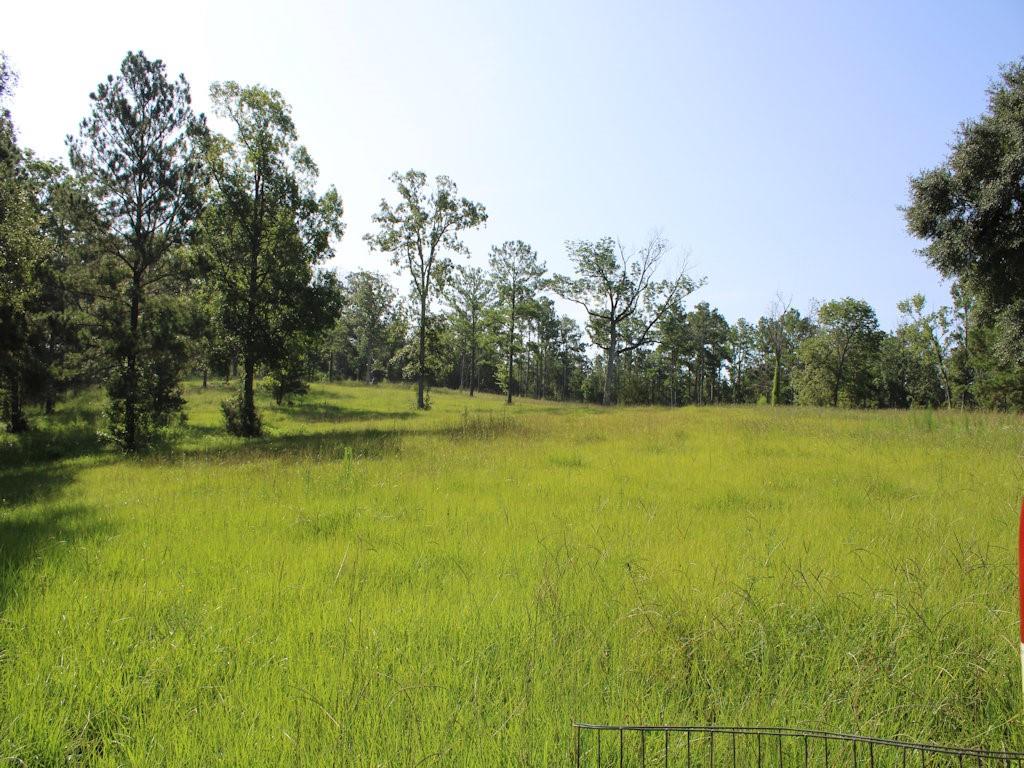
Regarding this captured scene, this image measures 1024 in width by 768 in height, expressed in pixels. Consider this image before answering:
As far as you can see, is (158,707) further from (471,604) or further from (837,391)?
(837,391)

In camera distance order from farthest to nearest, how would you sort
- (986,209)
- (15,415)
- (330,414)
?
(330,414), (15,415), (986,209)

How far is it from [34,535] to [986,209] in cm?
2467

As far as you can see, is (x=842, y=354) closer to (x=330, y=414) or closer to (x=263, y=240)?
(x=330, y=414)

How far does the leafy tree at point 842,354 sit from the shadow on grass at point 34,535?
6731 cm

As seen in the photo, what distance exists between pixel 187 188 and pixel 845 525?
22122 mm

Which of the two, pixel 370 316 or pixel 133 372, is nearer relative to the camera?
pixel 133 372

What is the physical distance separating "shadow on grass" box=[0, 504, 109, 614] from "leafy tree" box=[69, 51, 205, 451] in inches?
433

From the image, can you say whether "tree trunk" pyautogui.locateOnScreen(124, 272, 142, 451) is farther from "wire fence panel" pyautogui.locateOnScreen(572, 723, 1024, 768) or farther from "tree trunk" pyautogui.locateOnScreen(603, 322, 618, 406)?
"tree trunk" pyautogui.locateOnScreen(603, 322, 618, 406)

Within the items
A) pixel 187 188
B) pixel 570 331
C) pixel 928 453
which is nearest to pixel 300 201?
pixel 187 188

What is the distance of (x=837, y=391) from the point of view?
189 feet

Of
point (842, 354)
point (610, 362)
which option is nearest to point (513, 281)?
point (610, 362)

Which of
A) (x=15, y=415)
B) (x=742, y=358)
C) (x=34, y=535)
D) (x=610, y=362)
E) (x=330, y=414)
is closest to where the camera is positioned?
(x=34, y=535)

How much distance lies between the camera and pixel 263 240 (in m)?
19.3

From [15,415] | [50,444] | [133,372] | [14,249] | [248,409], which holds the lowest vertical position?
[50,444]
